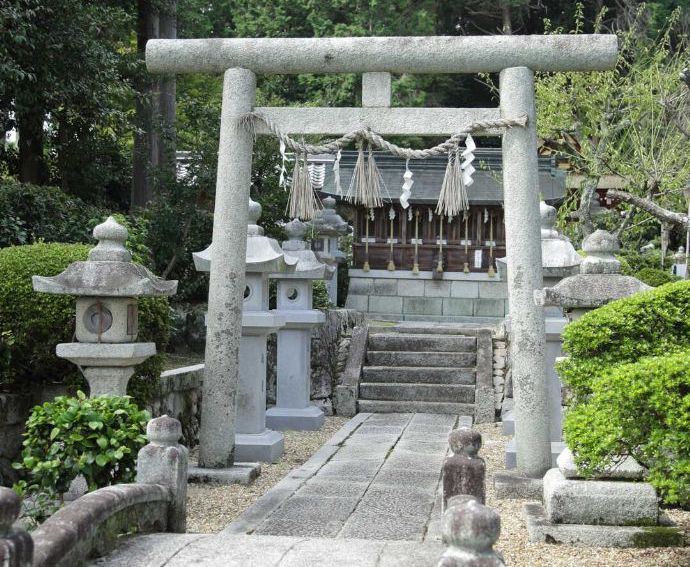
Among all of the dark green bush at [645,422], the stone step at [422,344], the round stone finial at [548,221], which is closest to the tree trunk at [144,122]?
the stone step at [422,344]

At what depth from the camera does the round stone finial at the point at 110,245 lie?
744 cm

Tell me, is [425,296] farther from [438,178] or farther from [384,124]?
[384,124]

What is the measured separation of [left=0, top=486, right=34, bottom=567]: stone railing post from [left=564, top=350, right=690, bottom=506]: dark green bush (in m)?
3.38

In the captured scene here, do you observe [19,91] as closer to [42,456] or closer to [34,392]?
[34,392]

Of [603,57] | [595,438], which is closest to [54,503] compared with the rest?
[595,438]

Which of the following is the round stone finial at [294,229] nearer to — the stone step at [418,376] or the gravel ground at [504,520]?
the stone step at [418,376]

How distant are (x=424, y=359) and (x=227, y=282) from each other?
739cm

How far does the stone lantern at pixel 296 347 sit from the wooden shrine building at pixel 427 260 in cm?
1041

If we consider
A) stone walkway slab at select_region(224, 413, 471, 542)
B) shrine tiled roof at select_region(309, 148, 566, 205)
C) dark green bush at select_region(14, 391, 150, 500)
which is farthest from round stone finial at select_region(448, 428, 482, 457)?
shrine tiled roof at select_region(309, 148, 566, 205)

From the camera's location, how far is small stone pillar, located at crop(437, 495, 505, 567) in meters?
3.52

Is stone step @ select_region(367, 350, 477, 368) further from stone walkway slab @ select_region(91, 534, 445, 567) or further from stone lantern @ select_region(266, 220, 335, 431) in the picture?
stone walkway slab @ select_region(91, 534, 445, 567)

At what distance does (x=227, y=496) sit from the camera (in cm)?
796

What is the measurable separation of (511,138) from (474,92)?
22216 millimetres

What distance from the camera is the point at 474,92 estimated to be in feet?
97.3
